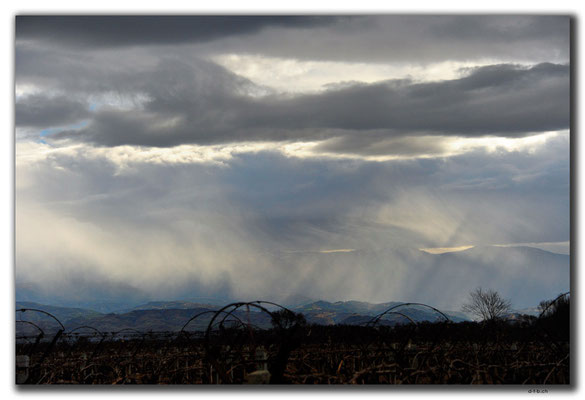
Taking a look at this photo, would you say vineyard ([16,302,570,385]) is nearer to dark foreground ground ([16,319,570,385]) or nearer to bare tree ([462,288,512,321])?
dark foreground ground ([16,319,570,385])

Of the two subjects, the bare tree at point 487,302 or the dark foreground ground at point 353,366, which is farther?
the bare tree at point 487,302

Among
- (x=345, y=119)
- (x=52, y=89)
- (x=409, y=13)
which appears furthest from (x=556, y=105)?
(x=52, y=89)

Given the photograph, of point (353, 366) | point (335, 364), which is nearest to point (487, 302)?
point (335, 364)

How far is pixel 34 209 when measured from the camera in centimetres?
1080

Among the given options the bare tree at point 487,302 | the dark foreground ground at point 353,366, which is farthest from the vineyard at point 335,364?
the bare tree at point 487,302

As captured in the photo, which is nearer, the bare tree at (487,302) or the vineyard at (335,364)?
the vineyard at (335,364)

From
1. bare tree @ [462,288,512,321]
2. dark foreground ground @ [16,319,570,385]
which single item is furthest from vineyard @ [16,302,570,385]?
bare tree @ [462,288,512,321]

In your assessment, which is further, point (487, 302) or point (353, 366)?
point (487, 302)

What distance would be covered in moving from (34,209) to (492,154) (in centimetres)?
903

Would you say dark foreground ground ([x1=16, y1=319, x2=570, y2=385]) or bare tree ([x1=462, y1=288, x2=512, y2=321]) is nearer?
dark foreground ground ([x1=16, y1=319, x2=570, y2=385])

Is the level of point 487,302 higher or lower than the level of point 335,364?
higher

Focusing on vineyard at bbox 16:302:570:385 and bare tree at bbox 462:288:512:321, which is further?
bare tree at bbox 462:288:512:321

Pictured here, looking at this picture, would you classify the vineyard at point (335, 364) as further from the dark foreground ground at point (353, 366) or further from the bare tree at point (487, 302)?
the bare tree at point (487, 302)

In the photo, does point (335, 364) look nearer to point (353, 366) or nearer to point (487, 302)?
point (353, 366)
